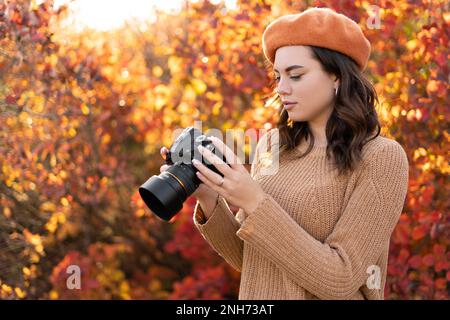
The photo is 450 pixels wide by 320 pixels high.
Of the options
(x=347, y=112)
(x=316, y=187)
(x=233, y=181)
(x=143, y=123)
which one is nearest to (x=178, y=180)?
(x=233, y=181)

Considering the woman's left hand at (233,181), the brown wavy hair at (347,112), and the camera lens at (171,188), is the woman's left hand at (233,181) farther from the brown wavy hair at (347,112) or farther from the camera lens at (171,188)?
the brown wavy hair at (347,112)

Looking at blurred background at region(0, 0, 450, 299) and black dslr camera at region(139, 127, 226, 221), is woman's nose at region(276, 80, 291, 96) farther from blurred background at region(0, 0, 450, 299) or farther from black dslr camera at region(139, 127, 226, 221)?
blurred background at region(0, 0, 450, 299)

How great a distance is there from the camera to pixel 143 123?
3.73 m

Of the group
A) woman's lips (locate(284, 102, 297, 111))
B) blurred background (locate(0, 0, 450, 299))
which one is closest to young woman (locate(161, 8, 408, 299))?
woman's lips (locate(284, 102, 297, 111))

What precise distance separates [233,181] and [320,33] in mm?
446

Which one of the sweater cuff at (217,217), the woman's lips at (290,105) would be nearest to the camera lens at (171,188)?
the sweater cuff at (217,217)

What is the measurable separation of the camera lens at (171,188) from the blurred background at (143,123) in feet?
3.75

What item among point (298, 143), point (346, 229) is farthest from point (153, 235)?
point (346, 229)

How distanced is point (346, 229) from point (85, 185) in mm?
2287

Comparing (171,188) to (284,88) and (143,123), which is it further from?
(143,123)

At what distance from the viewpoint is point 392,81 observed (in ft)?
9.64

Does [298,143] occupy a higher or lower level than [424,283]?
higher
